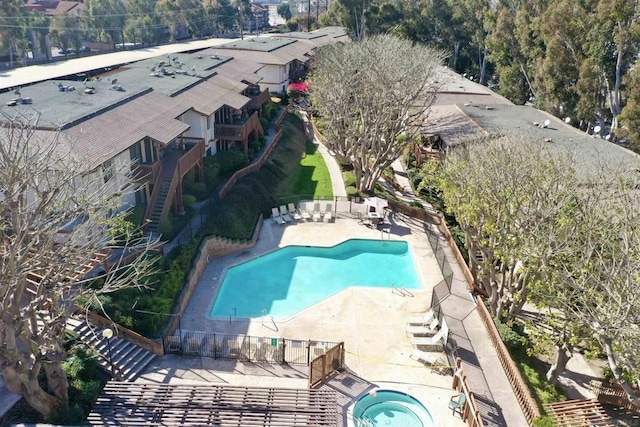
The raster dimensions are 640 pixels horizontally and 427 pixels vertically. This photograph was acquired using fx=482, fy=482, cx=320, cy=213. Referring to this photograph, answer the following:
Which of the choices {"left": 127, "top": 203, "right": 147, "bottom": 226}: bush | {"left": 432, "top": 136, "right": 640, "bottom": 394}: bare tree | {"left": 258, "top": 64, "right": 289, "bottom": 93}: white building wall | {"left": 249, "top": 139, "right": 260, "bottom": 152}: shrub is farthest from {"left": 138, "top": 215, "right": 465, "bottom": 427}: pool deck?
{"left": 258, "top": 64, "right": 289, "bottom": 93}: white building wall

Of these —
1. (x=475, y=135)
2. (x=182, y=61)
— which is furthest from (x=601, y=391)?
(x=182, y=61)

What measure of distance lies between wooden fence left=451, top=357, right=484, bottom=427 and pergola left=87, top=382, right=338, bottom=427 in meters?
4.90

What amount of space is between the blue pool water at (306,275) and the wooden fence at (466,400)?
8387 mm

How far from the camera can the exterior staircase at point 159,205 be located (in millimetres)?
26297

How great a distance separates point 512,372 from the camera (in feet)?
63.3

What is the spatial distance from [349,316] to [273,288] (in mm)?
5082

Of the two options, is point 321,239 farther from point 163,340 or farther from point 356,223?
point 163,340

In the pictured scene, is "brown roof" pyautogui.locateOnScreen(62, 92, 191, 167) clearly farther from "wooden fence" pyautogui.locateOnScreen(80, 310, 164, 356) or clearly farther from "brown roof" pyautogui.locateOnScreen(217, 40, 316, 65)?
"brown roof" pyautogui.locateOnScreen(217, 40, 316, 65)

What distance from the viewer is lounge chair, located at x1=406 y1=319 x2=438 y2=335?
73.5 feet

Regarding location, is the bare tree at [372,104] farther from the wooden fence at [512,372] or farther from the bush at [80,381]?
the bush at [80,381]

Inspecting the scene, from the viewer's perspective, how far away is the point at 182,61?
46969 millimetres

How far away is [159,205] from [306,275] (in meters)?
9.28

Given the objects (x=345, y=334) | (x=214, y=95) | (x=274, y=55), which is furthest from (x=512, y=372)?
(x=274, y=55)

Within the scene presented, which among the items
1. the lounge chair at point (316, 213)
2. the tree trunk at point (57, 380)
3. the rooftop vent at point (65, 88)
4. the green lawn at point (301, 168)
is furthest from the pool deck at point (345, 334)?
the rooftop vent at point (65, 88)
